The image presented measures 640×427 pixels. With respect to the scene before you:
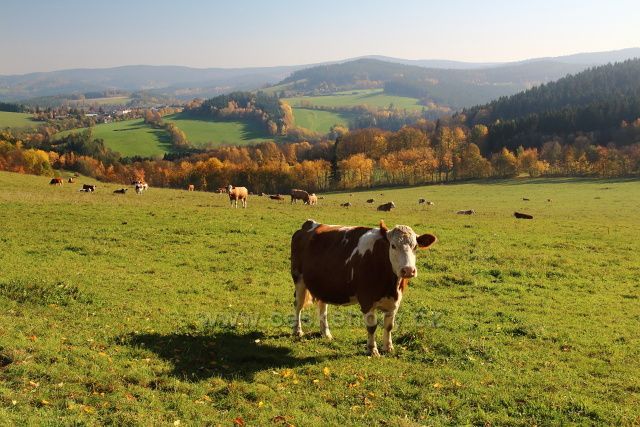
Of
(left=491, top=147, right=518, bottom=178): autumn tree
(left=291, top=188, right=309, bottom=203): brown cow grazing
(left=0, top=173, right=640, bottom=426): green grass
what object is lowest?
(left=491, top=147, right=518, bottom=178): autumn tree

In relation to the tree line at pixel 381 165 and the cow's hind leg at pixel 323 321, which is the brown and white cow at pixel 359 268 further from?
the tree line at pixel 381 165

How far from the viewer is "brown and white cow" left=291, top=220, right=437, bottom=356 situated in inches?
420

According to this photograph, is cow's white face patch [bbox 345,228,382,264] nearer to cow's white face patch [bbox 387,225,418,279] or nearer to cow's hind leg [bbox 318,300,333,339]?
cow's white face patch [bbox 387,225,418,279]

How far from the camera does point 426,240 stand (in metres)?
10.8

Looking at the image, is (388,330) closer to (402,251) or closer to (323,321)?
(323,321)

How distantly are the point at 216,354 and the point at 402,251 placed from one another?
15.8 feet

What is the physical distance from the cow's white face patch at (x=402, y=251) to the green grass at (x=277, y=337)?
2.19 meters

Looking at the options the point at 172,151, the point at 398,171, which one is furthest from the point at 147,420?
the point at 172,151

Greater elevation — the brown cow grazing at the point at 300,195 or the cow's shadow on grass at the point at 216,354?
the cow's shadow on grass at the point at 216,354

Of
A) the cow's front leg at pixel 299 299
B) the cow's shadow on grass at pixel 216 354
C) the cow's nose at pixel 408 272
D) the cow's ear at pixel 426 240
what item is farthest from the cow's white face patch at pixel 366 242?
the cow's shadow on grass at pixel 216 354

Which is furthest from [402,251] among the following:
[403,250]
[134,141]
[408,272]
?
[134,141]

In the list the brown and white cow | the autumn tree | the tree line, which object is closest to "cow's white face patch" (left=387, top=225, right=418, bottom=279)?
the brown and white cow

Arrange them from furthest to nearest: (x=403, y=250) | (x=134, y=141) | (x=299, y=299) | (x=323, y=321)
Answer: (x=134, y=141) → (x=299, y=299) → (x=323, y=321) → (x=403, y=250)

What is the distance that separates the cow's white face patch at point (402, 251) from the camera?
1029 centimetres
